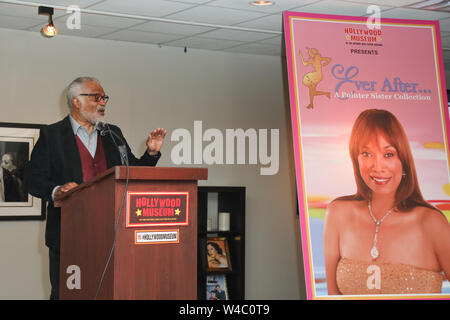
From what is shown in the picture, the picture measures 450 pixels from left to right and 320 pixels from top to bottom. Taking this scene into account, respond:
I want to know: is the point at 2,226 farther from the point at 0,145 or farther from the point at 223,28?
the point at 223,28

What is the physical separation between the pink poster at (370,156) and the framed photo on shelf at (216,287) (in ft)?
9.81

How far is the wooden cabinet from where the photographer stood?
6.78 meters

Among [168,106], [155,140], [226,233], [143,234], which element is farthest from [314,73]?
[226,233]

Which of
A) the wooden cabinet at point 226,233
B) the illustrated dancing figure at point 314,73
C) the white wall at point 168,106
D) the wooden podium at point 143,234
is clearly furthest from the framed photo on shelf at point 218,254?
the wooden podium at point 143,234

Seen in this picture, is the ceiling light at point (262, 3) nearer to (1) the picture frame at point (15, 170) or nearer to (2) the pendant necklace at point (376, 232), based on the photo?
(2) the pendant necklace at point (376, 232)

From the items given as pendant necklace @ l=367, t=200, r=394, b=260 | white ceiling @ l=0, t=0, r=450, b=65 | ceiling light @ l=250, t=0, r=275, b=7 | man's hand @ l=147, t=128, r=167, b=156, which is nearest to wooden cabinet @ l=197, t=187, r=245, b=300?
white ceiling @ l=0, t=0, r=450, b=65

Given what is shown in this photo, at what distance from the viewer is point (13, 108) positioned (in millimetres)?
6117

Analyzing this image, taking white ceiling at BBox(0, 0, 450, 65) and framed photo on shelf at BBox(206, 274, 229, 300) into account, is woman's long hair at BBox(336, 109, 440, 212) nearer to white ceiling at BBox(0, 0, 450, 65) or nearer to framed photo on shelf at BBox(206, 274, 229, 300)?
white ceiling at BBox(0, 0, 450, 65)

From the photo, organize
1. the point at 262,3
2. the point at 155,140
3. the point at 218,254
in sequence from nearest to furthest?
1. the point at 155,140
2. the point at 262,3
3. the point at 218,254

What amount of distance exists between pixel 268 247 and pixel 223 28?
2.54 m

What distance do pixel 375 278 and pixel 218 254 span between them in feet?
9.94

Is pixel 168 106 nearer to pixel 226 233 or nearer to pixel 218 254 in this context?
pixel 226 233

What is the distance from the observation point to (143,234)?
2783 mm

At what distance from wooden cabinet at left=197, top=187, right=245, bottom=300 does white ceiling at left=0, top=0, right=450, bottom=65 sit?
5.04 feet
